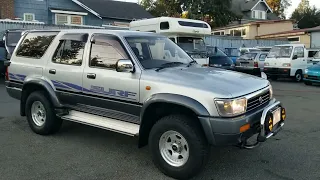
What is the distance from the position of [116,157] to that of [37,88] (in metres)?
2.16

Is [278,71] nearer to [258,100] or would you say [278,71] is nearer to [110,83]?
[258,100]

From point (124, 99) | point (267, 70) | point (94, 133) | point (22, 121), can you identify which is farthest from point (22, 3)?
point (124, 99)

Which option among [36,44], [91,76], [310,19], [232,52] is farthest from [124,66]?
[310,19]

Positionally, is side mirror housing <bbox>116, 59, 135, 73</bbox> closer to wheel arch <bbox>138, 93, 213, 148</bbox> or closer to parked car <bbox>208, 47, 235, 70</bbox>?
wheel arch <bbox>138, 93, 213, 148</bbox>

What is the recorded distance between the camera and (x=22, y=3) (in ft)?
77.2

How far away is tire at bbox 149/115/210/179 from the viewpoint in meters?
4.02

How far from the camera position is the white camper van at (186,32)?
44.1 feet

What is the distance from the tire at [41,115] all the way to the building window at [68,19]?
20.0 meters

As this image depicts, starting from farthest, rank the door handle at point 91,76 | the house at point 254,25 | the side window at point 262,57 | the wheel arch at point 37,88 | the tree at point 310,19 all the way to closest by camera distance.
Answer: the tree at point 310,19 < the house at point 254,25 < the side window at point 262,57 < the wheel arch at point 37,88 < the door handle at point 91,76

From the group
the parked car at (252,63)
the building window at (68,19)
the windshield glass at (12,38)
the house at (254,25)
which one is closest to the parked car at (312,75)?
the parked car at (252,63)

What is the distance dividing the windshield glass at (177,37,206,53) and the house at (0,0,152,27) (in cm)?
1324

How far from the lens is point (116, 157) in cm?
503

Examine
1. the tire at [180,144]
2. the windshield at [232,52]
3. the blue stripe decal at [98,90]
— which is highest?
the windshield at [232,52]

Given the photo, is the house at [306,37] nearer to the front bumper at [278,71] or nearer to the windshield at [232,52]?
the windshield at [232,52]
